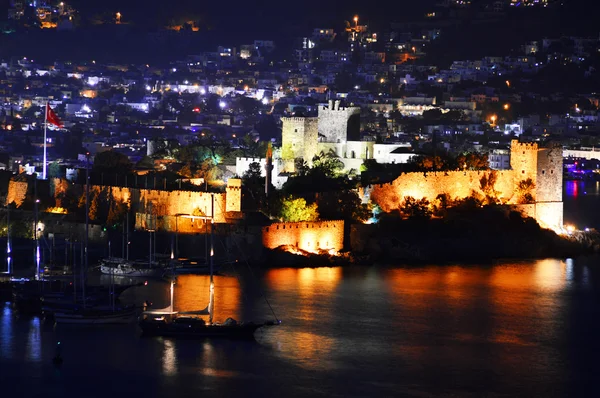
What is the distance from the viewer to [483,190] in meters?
32.5

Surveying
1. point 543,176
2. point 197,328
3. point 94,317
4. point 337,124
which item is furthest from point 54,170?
point 197,328

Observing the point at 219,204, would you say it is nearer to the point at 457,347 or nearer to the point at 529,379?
the point at 457,347

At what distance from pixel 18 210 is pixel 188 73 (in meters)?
53.3

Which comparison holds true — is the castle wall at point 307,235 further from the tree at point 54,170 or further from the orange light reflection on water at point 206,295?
the tree at point 54,170

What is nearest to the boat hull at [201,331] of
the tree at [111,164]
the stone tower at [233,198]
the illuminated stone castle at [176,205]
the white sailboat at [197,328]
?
the white sailboat at [197,328]

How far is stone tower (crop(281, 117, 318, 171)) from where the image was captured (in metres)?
35.8

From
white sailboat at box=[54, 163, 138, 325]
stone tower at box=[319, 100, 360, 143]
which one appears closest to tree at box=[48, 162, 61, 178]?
stone tower at box=[319, 100, 360, 143]

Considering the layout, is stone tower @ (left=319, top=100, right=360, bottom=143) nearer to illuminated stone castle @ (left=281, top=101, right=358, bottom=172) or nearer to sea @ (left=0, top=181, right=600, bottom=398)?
illuminated stone castle @ (left=281, top=101, right=358, bottom=172)

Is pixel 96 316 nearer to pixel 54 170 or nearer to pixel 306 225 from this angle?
pixel 306 225

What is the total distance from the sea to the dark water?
0.03 meters

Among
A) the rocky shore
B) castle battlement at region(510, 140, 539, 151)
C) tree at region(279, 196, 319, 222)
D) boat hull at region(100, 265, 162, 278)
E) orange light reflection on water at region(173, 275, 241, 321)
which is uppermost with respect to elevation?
castle battlement at region(510, 140, 539, 151)

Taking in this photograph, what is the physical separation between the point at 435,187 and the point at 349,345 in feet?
32.3

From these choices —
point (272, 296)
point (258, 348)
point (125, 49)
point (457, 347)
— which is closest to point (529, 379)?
point (457, 347)

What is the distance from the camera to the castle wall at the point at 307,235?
29.4 metres
